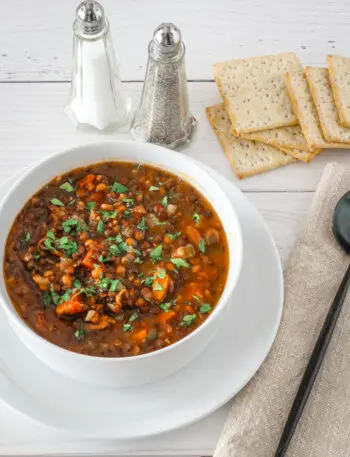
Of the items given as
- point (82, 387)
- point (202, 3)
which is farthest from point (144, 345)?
point (202, 3)

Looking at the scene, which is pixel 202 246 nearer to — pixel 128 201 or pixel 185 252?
pixel 185 252

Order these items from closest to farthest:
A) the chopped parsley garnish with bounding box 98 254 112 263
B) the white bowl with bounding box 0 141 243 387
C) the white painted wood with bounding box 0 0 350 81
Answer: the white bowl with bounding box 0 141 243 387 → the chopped parsley garnish with bounding box 98 254 112 263 → the white painted wood with bounding box 0 0 350 81

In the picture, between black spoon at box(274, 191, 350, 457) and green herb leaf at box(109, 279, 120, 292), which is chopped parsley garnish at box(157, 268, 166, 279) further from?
black spoon at box(274, 191, 350, 457)

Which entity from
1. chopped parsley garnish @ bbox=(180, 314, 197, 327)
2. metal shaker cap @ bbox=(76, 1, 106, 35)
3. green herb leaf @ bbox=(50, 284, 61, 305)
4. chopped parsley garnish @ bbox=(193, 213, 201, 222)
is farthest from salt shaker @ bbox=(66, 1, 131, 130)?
chopped parsley garnish @ bbox=(180, 314, 197, 327)

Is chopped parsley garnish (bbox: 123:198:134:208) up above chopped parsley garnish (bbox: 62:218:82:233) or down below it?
above

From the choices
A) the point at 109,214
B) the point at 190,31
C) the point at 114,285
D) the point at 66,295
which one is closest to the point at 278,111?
the point at 190,31

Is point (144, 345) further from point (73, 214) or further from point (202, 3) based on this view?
point (202, 3)

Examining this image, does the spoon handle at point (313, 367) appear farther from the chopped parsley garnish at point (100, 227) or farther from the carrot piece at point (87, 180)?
the carrot piece at point (87, 180)
